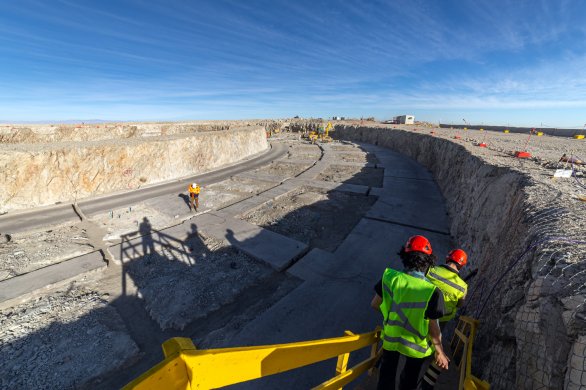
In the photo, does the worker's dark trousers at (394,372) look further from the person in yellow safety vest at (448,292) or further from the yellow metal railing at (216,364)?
the yellow metal railing at (216,364)

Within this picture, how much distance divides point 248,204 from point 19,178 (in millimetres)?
12401

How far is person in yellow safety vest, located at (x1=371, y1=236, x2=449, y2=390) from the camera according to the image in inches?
105

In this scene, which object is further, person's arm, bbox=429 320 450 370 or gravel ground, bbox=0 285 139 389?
gravel ground, bbox=0 285 139 389

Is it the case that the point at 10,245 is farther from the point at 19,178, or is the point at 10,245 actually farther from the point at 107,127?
the point at 107,127

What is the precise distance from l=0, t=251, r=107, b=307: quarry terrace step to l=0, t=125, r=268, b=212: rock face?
8.87 metres

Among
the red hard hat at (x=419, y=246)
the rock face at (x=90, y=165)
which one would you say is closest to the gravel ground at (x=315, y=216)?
the red hard hat at (x=419, y=246)

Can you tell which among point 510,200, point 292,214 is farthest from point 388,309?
point 292,214

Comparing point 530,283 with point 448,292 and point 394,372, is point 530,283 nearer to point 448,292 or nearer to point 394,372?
point 448,292

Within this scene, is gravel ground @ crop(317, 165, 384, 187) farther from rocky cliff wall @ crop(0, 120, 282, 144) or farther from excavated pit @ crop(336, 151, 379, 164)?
rocky cliff wall @ crop(0, 120, 282, 144)

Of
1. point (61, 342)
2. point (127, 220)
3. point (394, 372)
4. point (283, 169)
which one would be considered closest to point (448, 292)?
point (394, 372)

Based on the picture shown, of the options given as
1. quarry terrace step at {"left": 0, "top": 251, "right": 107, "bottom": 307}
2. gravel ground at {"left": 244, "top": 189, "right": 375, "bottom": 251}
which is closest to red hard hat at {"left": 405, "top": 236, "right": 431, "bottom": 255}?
gravel ground at {"left": 244, "top": 189, "right": 375, "bottom": 251}

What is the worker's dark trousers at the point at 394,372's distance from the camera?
9.93ft

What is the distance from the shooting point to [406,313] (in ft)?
9.06

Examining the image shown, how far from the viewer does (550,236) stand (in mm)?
3500
